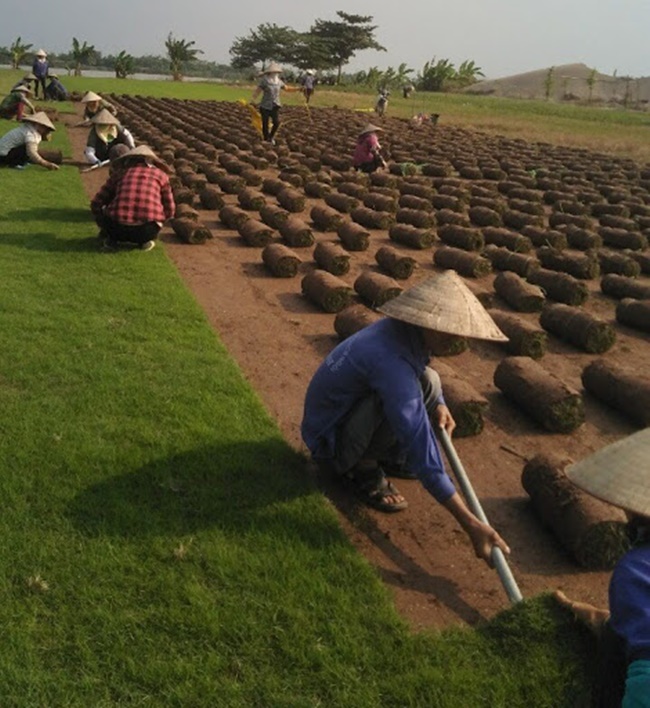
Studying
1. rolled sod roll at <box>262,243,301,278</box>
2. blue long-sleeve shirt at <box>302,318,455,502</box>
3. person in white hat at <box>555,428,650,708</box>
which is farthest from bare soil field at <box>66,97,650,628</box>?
person in white hat at <box>555,428,650,708</box>

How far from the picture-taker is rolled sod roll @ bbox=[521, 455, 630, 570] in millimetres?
4035

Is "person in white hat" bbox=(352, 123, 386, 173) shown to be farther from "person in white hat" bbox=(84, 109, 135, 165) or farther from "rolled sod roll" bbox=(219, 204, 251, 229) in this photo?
"rolled sod roll" bbox=(219, 204, 251, 229)

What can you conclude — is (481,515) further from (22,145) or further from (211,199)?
(22,145)

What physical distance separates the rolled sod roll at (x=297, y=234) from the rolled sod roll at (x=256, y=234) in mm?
232

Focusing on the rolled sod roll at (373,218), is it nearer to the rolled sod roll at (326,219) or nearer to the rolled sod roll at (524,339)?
the rolled sod roll at (326,219)

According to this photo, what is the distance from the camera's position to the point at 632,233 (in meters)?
12.1

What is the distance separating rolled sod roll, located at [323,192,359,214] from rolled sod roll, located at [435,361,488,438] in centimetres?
799

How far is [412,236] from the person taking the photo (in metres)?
11.1

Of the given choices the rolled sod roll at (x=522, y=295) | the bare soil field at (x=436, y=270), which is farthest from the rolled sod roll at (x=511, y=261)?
the rolled sod roll at (x=522, y=295)

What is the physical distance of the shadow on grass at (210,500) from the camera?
3965mm

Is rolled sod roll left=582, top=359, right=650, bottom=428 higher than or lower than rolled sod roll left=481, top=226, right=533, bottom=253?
lower

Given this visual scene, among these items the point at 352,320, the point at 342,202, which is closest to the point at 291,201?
the point at 342,202

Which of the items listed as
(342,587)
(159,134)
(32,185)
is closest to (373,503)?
(342,587)

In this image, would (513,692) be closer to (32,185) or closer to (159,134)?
(32,185)
